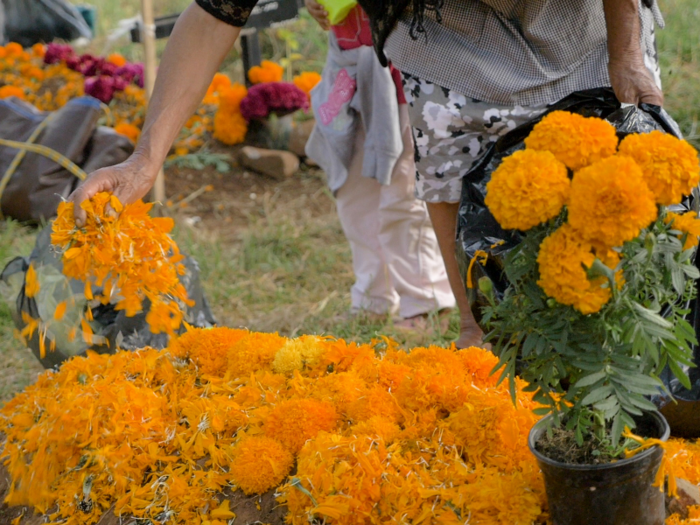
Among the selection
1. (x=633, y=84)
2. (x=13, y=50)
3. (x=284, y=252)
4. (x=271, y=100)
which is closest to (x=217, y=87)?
(x=271, y=100)

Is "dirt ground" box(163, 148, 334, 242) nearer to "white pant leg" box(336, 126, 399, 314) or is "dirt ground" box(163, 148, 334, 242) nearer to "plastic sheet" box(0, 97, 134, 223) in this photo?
"plastic sheet" box(0, 97, 134, 223)

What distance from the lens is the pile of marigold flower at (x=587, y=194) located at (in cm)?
124

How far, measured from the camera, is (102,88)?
5875 mm

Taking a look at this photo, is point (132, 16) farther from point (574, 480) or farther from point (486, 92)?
point (574, 480)

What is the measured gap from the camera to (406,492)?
1655 millimetres

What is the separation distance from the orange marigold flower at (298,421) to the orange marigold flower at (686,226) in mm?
933

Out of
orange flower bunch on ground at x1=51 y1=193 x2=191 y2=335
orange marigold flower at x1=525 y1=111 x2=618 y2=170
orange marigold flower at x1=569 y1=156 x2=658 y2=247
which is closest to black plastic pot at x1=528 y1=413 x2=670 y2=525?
orange marigold flower at x1=569 y1=156 x2=658 y2=247

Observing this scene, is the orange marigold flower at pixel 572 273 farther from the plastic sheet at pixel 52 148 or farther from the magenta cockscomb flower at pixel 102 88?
the magenta cockscomb flower at pixel 102 88

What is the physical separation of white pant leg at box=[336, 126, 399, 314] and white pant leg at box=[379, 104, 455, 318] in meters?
0.07

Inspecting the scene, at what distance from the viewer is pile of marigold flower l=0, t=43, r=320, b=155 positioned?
579 cm

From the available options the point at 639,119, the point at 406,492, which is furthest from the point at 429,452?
the point at 639,119

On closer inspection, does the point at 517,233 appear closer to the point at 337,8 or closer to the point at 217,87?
the point at 337,8

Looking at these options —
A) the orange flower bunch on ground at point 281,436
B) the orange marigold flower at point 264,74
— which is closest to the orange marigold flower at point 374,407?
the orange flower bunch on ground at point 281,436

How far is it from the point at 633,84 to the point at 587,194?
89 centimetres
